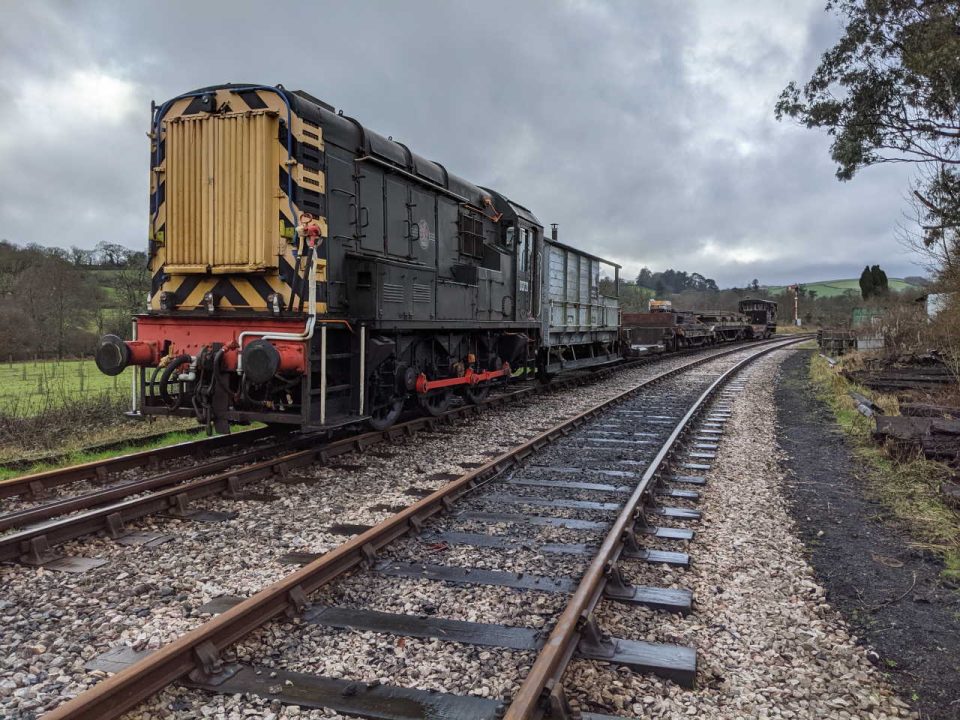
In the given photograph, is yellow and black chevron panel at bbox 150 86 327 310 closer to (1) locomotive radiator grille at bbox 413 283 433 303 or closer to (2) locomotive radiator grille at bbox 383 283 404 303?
(2) locomotive radiator grille at bbox 383 283 404 303

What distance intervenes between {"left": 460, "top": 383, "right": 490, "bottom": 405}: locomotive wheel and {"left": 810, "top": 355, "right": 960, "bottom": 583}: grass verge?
5.41m

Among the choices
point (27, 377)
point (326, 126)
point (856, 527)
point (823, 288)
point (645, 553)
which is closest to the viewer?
point (645, 553)

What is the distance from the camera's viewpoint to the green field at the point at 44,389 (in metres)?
9.25

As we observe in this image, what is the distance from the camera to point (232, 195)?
Result: 22.1ft

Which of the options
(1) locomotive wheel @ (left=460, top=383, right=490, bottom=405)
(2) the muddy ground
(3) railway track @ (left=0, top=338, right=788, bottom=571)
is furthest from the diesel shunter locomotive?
(2) the muddy ground

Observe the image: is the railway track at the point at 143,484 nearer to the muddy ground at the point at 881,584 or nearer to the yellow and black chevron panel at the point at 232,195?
the yellow and black chevron panel at the point at 232,195

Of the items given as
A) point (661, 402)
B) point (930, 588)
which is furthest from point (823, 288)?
point (930, 588)

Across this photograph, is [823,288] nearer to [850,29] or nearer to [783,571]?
[850,29]

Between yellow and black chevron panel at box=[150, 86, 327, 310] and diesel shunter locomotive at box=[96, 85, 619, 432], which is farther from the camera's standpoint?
yellow and black chevron panel at box=[150, 86, 327, 310]

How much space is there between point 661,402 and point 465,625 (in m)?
9.51

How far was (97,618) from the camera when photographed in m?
3.31

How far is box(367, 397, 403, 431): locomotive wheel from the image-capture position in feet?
25.6

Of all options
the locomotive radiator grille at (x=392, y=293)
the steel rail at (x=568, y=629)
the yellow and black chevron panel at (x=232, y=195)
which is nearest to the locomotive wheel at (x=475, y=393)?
the locomotive radiator grille at (x=392, y=293)

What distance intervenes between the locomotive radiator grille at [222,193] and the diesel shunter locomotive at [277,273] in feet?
0.04
